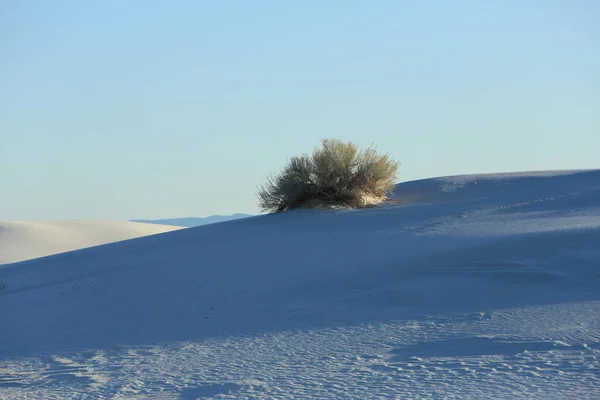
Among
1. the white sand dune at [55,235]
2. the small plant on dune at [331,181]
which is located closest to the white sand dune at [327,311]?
the small plant on dune at [331,181]

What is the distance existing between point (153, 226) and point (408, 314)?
54912 millimetres

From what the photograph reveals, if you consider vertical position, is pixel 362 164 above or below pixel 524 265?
above

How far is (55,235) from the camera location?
177 feet

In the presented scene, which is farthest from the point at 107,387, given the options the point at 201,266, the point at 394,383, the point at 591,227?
the point at 591,227

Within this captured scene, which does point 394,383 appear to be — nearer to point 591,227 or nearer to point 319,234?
point 591,227

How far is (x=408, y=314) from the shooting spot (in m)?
10.0

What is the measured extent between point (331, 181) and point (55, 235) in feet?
121

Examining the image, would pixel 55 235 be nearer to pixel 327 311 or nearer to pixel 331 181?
pixel 331 181

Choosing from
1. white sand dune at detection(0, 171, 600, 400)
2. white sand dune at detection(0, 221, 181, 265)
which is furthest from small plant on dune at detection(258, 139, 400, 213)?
white sand dune at detection(0, 221, 181, 265)

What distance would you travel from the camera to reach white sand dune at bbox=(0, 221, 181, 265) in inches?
1900

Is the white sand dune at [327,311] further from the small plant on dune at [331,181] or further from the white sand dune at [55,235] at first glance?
the white sand dune at [55,235]

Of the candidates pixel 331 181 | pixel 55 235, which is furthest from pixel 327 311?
pixel 55 235

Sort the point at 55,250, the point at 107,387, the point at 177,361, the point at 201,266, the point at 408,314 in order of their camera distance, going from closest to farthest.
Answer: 1. the point at 107,387
2. the point at 177,361
3. the point at 408,314
4. the point at 201,266
5. the point at 55,250

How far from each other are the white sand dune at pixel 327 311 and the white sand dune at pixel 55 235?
99.9 feet
